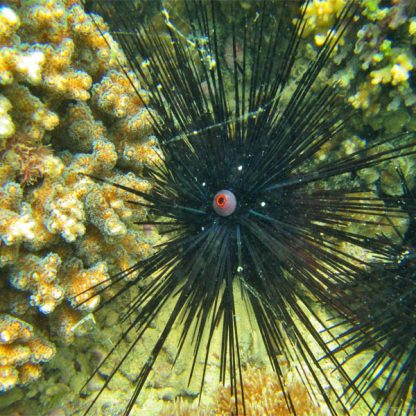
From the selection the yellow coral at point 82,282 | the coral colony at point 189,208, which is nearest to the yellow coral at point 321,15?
the coral colony at point 189,208

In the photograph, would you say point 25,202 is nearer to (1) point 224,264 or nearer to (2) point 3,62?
(2) point 3,62

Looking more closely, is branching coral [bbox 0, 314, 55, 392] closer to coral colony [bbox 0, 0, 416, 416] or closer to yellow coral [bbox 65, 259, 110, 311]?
coral colony [bbox 0, 0, 416, 416]

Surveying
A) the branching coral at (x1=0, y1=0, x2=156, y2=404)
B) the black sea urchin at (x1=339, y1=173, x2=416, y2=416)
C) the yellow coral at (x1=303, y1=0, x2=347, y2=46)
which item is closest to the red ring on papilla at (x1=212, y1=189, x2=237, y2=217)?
the branching coral at (x1=0, y1=0, x2=156, y2=404)

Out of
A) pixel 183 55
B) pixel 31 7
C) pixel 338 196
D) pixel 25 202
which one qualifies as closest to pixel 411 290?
pixel 338 196

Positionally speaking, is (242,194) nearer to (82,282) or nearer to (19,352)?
(82,282)

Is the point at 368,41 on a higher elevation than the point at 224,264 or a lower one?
higher

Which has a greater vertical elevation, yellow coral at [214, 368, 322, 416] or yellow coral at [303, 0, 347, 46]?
yellow coral at [303, 0, 347, 46]
